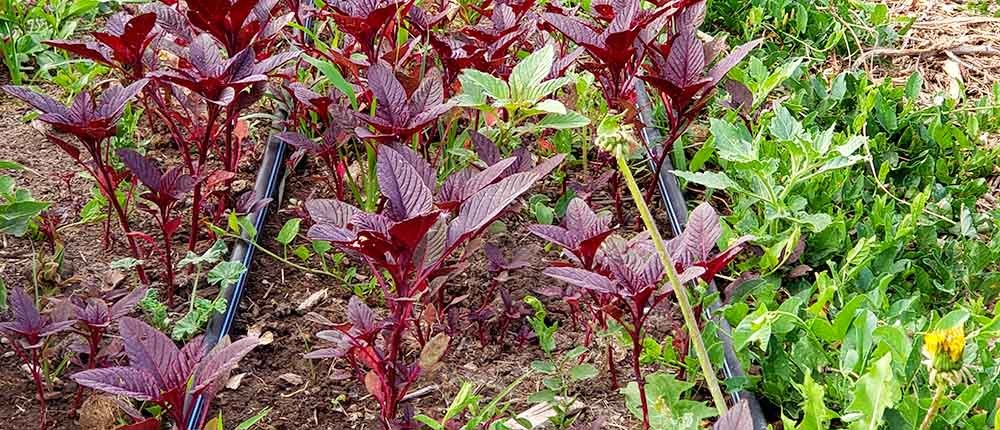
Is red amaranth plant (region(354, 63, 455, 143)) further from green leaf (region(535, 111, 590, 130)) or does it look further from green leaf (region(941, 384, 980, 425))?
green leaf (region(941, 384, 980, 425))

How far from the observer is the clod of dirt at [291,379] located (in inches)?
81.2

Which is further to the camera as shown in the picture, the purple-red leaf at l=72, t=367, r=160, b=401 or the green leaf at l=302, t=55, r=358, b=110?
the green leaf at l=302, t=55, r=358, b=110

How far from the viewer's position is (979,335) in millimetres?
1745

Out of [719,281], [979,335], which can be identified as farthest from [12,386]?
[979,335]

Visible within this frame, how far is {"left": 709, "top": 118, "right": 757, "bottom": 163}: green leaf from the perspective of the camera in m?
2.25

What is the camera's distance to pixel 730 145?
7.55 ft

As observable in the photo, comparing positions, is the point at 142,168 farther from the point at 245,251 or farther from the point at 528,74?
the point at 528,74

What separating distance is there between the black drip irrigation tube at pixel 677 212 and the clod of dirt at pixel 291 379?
82 cm

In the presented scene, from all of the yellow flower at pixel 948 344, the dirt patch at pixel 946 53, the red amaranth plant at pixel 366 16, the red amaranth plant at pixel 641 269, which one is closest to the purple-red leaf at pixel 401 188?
the red amaranth plant at pixel 641 269

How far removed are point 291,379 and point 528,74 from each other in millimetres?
759

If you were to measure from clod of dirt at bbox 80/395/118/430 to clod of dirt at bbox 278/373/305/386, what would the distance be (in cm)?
33

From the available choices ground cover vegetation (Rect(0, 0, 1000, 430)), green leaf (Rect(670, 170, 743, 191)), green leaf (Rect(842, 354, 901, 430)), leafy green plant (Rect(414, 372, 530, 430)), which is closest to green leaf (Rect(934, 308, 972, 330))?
ground cover vegetation (Rect(0, 0, 1000, 430))

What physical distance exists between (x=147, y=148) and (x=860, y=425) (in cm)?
200

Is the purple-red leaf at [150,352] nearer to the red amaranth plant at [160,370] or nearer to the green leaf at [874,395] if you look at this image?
the red amaranth plant at [160,370]
